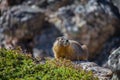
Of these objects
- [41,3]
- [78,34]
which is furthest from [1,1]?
[78,34]

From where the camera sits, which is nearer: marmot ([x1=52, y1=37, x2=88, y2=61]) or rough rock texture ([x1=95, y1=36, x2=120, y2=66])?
marmot ([x1=52, y1=37, x2=88, y2=61])

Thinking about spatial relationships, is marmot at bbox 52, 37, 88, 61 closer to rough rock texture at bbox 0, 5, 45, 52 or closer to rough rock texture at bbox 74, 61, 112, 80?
rough rock texture at bbox 74, 61, 112, 80

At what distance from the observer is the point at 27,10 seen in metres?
30.9

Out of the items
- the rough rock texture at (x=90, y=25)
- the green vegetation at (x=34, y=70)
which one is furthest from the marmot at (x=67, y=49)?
the rough rock texture at (x=90, y=25)

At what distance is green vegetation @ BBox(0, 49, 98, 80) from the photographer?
39.4 feet

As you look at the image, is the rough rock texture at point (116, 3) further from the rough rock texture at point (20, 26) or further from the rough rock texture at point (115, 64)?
the rough rock texture at point (115, 64)

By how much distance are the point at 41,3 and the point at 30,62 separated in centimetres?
2036

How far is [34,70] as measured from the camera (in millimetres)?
12375

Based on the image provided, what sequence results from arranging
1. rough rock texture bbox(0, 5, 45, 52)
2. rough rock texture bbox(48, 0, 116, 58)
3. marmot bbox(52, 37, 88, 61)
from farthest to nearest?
1. rough rock texture bbox(0, 5, 45, 52)
2. rough rock texture bbox(48, 0, 116, 58)
3. marmot bbox(52, 37, 88, 61)

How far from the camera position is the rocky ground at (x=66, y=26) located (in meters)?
29.7

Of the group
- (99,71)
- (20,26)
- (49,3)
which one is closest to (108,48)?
(20,26)

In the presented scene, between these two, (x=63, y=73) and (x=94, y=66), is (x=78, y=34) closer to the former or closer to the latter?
(x=94, y=66)

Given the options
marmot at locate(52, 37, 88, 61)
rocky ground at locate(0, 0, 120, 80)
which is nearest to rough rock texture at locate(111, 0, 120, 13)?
rocky ground at locate(0, 0, 120, 80)

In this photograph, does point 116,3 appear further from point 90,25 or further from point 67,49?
point 67,49
